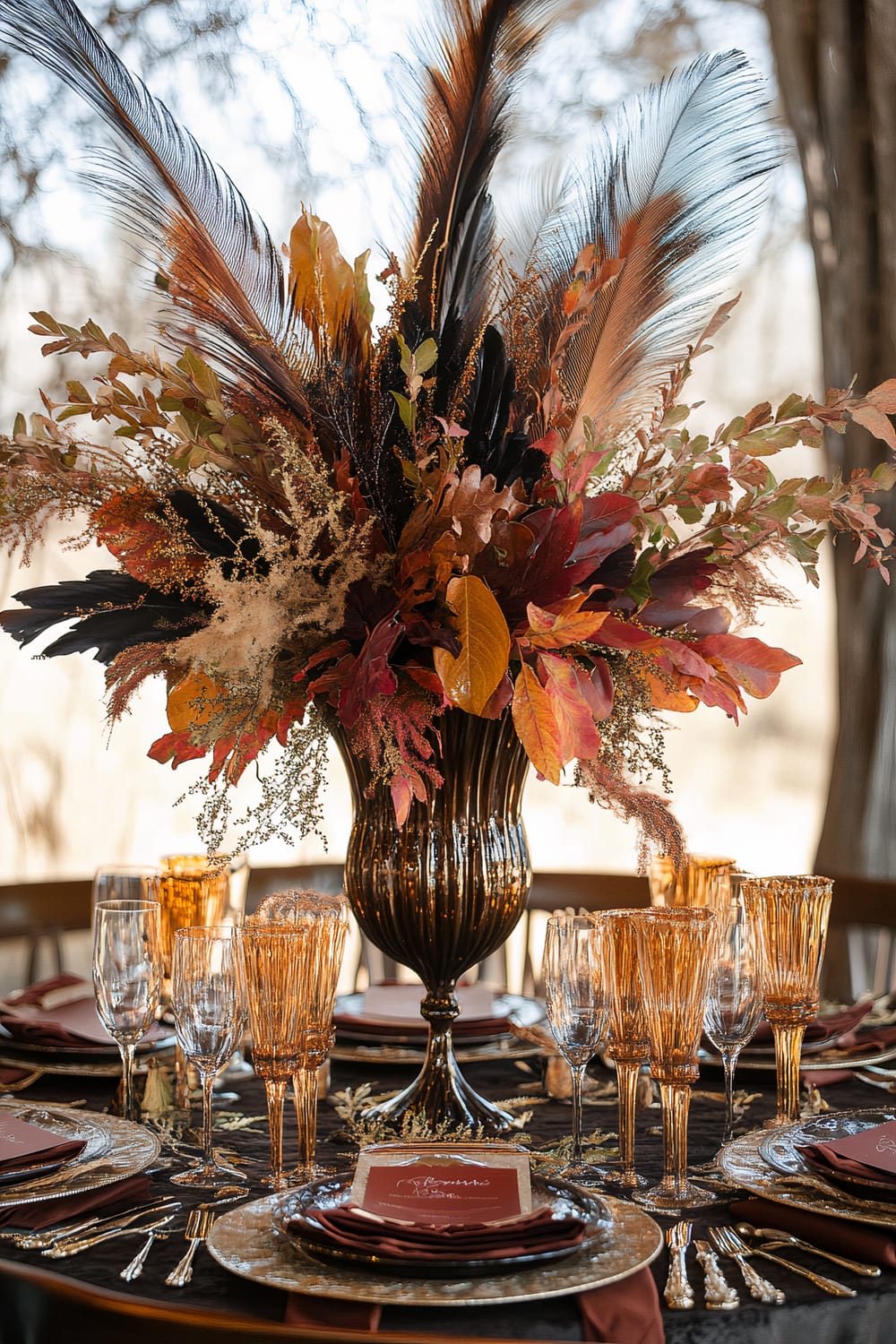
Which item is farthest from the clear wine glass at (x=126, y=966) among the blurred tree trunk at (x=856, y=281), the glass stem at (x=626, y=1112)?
the blurred tree trunk at (x=856, y=281)

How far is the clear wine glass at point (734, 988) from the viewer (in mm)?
1191

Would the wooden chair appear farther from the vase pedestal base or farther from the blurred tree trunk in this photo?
the blurred tree trunk

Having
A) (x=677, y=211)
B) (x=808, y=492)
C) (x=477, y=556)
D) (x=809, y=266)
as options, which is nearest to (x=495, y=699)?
(x=477, y=556)

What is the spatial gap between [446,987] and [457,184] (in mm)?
867

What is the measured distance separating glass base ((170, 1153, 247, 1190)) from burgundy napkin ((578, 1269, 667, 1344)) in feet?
1.35

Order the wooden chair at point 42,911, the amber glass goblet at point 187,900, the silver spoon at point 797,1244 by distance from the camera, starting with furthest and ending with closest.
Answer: the wooden chair at point 42,911
the amber glass goblet at point 187,900
the silver spoon at point 797,1244

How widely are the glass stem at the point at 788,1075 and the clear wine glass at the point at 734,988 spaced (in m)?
0.08

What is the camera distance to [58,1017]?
172cm

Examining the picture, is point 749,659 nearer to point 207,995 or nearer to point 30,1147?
point 207,995

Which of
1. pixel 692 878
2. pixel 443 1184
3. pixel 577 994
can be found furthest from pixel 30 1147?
pixel 692 878

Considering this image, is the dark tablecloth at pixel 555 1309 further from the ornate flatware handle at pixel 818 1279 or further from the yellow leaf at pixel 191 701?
the yellow leaf at pixel 191 701

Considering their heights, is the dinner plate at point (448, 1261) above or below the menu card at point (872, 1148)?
below

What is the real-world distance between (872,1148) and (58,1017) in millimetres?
1071

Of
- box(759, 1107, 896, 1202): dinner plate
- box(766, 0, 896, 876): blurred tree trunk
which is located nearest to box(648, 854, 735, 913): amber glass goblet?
box(759, 1107, 896, 1202): dinner plate
